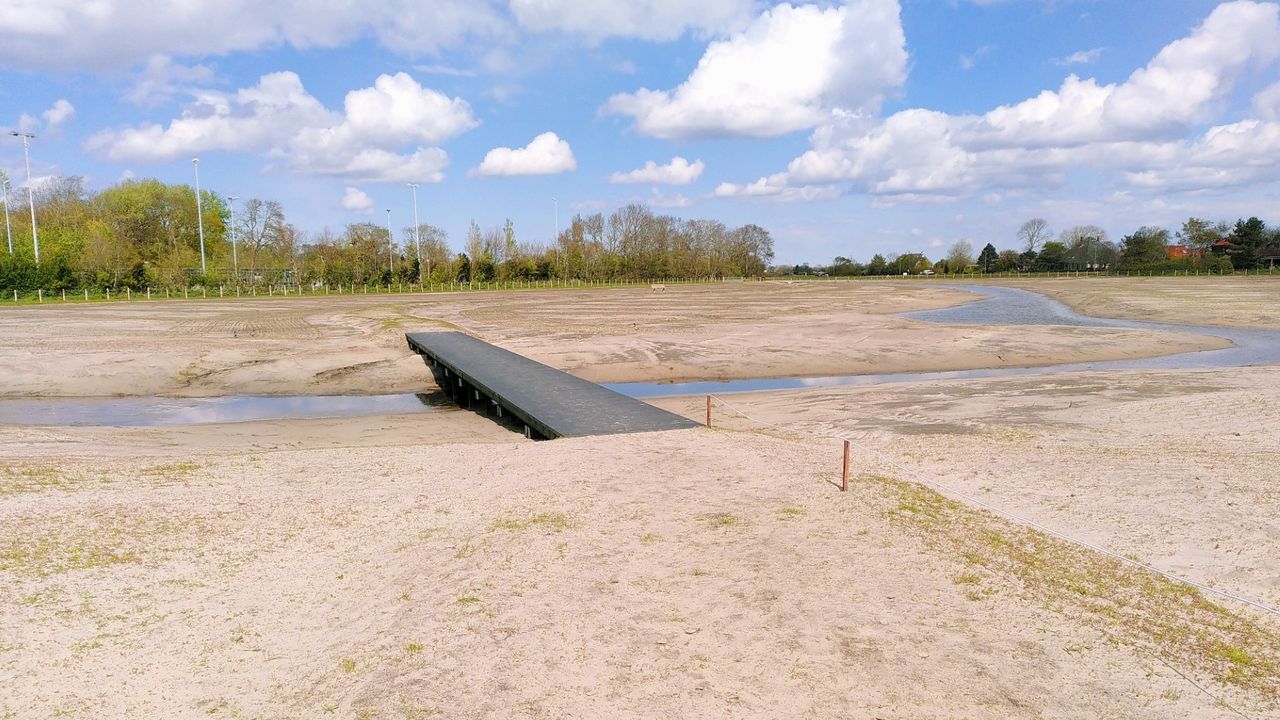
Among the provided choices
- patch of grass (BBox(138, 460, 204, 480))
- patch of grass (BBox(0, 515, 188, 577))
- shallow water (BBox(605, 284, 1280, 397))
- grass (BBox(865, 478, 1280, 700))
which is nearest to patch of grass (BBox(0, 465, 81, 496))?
patch of grass (BBox(138, 460, 204, 480))

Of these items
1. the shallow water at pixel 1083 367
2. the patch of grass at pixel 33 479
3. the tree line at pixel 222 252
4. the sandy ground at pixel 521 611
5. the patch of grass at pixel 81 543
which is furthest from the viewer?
the tree line at pixel 222 252

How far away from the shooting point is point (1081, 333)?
27.9 metres

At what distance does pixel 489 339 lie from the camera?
91.7ft

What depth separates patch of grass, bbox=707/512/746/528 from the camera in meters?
7.11

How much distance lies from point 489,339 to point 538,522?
21317 millimetres

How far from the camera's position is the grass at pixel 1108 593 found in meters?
4.68

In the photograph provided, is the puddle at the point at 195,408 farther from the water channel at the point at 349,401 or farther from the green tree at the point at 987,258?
the green tree at the point at 987,258

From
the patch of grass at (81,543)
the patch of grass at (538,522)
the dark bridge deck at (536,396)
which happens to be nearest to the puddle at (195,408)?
the dark bridge deck at (536,396)

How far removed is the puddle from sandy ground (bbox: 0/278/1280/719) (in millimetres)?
2222

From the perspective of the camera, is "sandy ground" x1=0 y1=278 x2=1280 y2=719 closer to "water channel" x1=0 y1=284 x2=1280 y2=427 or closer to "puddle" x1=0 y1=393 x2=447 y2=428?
"puddle" x1=0 y1=393 x2=447 y2=428

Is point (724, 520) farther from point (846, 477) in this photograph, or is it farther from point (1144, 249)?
point (1144, 249)

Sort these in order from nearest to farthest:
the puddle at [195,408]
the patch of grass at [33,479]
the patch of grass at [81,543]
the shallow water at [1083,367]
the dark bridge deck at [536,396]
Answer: the patch of grass at [81,543] < the patch of grass at [33,479] < the dark bridge deck at [536,396] < the puddle at [195,408] < the shallow water at [1083,367]

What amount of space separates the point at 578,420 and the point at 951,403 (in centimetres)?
832

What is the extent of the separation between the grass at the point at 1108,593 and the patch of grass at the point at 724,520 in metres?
1.60
